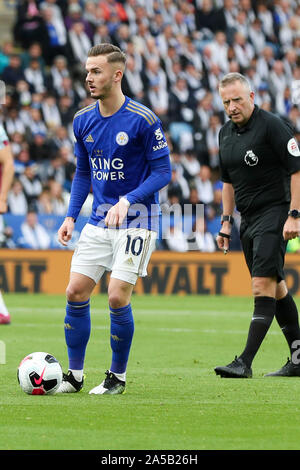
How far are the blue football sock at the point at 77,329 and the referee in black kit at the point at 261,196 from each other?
1305 mm

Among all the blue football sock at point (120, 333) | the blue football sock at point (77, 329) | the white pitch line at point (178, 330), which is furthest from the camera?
the white pitch line at point (178, 330)

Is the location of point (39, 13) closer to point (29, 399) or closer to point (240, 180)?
point (240, 180)

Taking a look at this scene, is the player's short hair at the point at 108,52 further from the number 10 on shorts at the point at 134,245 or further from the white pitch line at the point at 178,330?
the white pitch line at the point at 178,330

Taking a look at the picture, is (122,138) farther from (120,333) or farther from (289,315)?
(289,315)

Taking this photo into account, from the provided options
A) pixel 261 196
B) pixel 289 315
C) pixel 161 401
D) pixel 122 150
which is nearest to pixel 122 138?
pixel 122 150

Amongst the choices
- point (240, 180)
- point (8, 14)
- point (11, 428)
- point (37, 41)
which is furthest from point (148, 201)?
point (8, 14)

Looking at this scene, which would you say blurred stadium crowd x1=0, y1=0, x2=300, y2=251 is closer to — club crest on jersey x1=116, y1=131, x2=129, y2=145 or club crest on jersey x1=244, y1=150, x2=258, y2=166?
club crest on jersey x1=244, y1=150, x2=258, y2=166

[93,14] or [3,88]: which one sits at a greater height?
[93,14]

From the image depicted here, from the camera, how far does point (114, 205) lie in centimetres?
684

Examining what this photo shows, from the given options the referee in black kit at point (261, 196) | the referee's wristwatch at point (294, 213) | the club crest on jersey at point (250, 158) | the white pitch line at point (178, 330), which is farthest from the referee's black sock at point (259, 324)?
the white pitch line at point (178, 330)

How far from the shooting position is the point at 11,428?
17.9 feet

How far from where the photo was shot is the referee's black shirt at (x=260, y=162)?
779 cm

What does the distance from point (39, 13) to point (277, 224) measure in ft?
48.7

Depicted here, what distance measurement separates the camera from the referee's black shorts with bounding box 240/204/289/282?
775 centimetres
